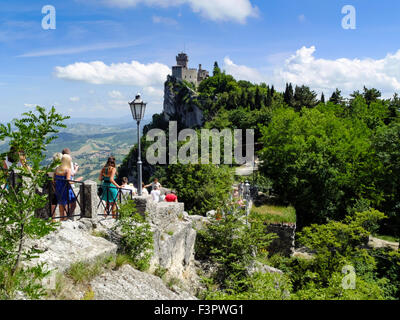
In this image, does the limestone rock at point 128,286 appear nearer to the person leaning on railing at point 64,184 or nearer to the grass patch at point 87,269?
the grass patch at point 87,269

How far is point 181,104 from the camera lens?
104438mm

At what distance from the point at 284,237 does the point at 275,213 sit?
2.24 meters

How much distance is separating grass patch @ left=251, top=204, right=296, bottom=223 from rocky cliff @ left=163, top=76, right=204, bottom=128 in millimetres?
63703

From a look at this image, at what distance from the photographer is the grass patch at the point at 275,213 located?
24578 millimetres

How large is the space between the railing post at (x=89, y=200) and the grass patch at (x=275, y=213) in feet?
55.0

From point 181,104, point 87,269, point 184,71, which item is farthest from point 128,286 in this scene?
point 184,71

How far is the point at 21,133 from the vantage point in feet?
15.9

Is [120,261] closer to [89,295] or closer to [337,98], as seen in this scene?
[89,295]

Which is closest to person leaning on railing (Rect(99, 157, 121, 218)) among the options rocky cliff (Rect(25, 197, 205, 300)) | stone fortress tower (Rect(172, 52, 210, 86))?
rocky cliff (Rect(25, 197, 205, 300))

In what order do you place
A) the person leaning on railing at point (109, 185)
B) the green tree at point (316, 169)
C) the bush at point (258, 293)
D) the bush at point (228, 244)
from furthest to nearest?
the green tree at point (316, 169) → the bush at point (228, 244) → the person leaning on railing at point (109, 185) → the bush at point (258, 293)

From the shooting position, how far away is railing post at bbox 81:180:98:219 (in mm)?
8820

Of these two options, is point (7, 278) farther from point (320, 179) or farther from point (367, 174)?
point (367, 174)

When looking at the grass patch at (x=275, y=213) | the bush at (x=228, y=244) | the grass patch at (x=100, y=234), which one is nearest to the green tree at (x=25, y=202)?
the grass patch at (x=100, y=234)
